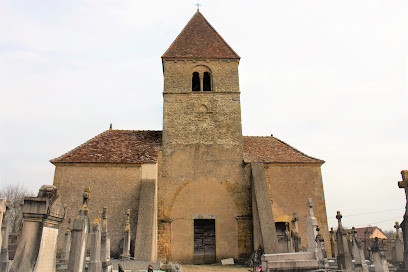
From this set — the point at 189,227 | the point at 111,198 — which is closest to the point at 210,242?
the point at 189,227

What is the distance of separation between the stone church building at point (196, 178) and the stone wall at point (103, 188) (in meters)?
0.05

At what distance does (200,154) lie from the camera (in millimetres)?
16500

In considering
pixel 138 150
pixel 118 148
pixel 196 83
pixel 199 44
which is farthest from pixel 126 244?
pixel 199 44

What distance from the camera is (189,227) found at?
600 inches

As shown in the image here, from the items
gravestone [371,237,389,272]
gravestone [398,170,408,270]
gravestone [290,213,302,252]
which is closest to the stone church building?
gravestone [290,213,302,252]

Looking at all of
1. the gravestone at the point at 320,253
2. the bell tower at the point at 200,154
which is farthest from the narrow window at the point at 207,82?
the gravestone at the point at 320,253

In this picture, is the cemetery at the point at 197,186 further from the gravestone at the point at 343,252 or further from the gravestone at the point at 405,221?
the gravestone at the point at 405,221

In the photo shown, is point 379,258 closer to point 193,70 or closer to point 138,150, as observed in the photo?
point 138,150

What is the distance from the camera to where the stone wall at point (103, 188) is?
1438cm

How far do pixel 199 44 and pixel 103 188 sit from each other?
33.8ft

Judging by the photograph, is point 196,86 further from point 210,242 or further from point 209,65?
point 210,242

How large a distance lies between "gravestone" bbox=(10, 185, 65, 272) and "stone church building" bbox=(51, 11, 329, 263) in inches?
322

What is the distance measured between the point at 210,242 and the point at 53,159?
28.8 feet

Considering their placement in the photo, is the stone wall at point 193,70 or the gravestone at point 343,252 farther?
the stone wall at point 193,70
